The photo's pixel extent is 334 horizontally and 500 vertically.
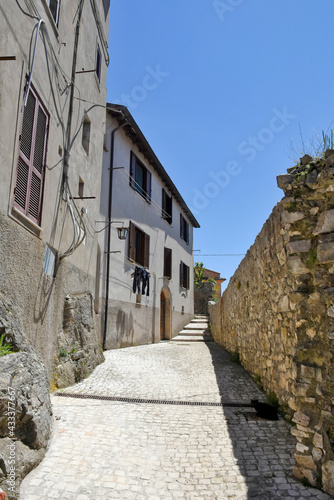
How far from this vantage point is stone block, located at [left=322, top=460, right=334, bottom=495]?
2.75 meters

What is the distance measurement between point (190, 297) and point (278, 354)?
15.7m

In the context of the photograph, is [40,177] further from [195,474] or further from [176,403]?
[195,474]

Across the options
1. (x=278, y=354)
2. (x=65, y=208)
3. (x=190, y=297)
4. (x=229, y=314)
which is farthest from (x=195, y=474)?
(x=190, y=297)

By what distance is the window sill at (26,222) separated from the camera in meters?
4.45

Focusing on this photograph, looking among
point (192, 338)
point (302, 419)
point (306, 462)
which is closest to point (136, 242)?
point (192, 338)

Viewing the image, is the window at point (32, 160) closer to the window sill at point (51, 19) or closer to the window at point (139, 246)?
the window sill at point (51, 19)

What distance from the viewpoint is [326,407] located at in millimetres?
2961

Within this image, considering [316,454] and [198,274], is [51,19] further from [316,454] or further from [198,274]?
[198,274]

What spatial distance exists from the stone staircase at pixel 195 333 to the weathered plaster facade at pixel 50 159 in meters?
8.11

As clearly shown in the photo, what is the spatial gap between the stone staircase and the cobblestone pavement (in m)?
9.10

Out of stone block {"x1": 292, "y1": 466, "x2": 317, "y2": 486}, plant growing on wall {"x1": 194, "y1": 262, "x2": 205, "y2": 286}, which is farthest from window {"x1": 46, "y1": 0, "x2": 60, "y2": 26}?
plant growing on wall {"x1": 194, "y1": 262, "x2": 205, "y2": 286}

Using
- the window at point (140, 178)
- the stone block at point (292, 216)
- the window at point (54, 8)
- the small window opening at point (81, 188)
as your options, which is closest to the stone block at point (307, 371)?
the stone block at point (292, 216)

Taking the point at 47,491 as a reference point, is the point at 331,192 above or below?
above

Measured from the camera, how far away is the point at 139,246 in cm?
1282
